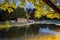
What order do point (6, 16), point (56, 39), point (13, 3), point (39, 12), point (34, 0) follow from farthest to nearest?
point (6, 16), point (56, 39), point (39, 12), point (13, 3), point (34, 0)

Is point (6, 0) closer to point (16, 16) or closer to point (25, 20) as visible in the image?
point (25, 20)

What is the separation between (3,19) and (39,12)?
3305cm

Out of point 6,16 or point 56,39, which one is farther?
point 6,16

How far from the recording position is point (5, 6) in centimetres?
263

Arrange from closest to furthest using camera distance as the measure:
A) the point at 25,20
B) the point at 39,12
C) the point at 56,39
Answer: the point at 39,12 → the point at 56,39 → the point at 25,20

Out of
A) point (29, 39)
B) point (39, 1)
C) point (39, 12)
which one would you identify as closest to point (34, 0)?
point (39, 1)

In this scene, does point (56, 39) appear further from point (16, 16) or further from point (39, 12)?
point (16, 16)

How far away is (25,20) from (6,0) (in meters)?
30.3

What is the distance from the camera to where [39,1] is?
9.20 feet

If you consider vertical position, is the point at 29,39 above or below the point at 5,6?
below

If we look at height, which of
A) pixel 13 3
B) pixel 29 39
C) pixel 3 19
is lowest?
pixel 3 19

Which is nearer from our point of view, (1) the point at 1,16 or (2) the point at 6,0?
(2) the point at 6,0

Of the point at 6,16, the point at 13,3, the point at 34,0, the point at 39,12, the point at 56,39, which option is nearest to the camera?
the point at 34,0

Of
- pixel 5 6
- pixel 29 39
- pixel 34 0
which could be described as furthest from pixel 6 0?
pixel 29 39
